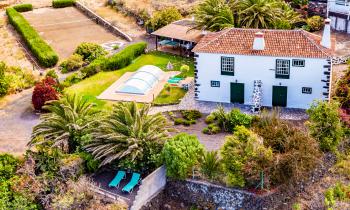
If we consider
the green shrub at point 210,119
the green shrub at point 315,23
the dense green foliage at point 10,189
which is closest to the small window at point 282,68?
the green shrub at point 210,119

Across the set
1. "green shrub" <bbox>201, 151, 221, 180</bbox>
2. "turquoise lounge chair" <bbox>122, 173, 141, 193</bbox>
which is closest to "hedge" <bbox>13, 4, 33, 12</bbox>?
"turquoise lounge chair" <bbox>122, 173, 141, 193</bbox>

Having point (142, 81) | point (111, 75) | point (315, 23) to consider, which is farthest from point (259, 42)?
point (315, 23)

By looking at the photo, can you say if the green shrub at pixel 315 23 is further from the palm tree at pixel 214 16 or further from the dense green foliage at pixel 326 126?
the dense green foliage at pixel 326 126

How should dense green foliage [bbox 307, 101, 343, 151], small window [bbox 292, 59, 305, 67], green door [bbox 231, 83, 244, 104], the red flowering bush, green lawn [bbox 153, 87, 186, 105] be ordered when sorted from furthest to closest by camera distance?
green lawn [bbox 153, 87, 186, 105]
the red flowering bush
green door [bbox 231, 83, 244, 104]
small window [bbox 292, 59, 305, 67]
dense green foliage [bbox 307, 101, 343, 151]

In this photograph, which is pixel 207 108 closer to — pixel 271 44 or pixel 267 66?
pixel 267 66

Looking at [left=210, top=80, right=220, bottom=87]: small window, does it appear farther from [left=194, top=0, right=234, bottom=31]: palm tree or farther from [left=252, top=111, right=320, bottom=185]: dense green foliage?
[left=252, top=111, right=320, bottom=185]: dense green foliage
